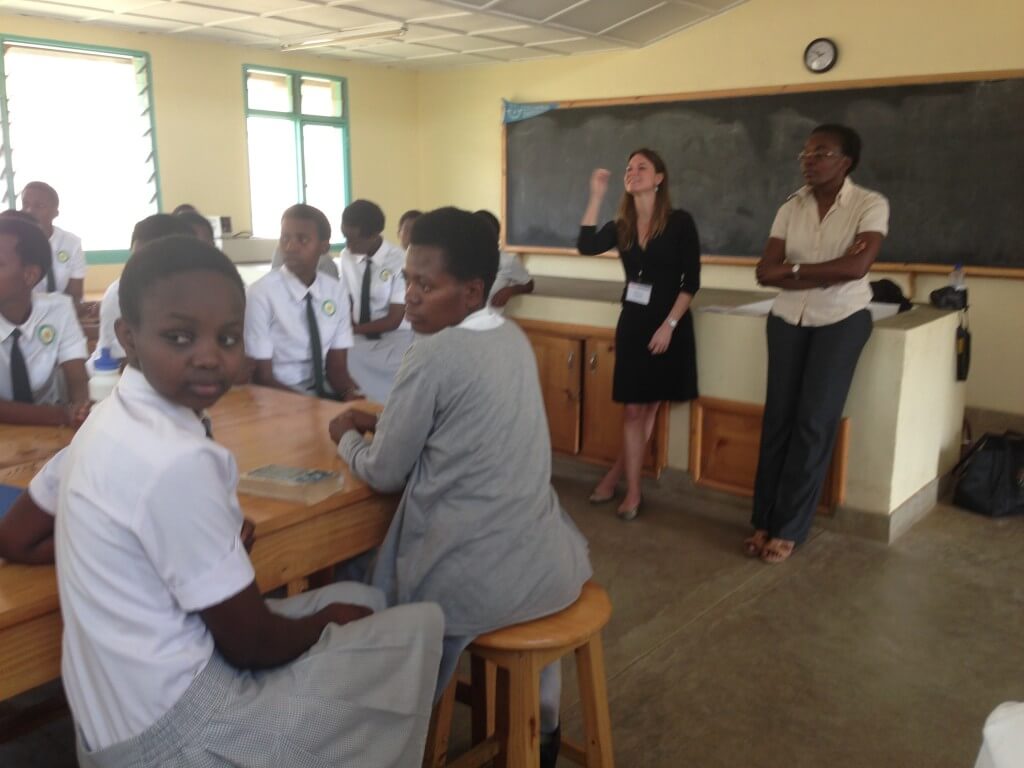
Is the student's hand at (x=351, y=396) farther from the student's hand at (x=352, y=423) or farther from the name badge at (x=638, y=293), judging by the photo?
the name badge at (x=638, y=293)

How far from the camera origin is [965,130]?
183 inches

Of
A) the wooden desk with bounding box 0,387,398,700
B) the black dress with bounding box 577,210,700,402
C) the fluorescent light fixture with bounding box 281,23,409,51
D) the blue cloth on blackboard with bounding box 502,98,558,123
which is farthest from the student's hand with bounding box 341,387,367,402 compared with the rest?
the blue cloth on blackboard with bounding box 502,98,558,123

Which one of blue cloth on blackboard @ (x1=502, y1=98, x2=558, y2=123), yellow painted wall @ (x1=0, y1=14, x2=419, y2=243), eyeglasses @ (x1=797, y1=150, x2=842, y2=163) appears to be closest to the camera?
eyeglasses @ (x1=797, y1=150, x2=842, y2=163)

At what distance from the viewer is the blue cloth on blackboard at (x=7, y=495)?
1.48m

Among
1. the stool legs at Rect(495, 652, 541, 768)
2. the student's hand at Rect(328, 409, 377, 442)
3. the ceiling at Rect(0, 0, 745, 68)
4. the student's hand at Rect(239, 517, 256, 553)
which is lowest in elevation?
the stool legs at Rect(495, 652, 541, 768)

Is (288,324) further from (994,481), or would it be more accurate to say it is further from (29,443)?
(994,481)

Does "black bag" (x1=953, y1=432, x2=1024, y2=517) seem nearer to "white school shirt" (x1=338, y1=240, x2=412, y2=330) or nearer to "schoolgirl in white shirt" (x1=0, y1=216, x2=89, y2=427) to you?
"white school shirt" (x1=338, y1=240, x2=412, y2=330)

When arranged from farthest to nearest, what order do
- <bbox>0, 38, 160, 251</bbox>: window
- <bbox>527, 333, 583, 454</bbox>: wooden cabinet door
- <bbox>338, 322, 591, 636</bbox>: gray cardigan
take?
<bbox>0, 38, 160, 251</bbox>: window
<bbox>527, 333, 583, 454</bbox>: wooden cabinet door
<bbox>338, 322, 591, 636</bbox>: gray cardigan

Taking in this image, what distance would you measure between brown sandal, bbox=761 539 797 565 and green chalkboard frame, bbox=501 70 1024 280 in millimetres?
2413

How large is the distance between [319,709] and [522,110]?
6.08m

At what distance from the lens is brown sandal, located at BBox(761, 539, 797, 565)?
3.22 meters

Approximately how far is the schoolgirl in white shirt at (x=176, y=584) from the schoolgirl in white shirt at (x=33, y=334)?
1126 millimetres

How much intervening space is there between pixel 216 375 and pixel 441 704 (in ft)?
3.10

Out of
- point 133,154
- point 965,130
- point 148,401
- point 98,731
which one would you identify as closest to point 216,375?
point 148,401
